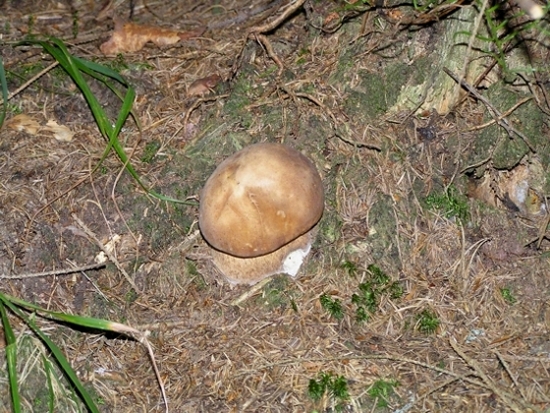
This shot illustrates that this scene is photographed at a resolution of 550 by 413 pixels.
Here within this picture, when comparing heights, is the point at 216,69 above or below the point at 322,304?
above

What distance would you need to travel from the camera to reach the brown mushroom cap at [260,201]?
283 cm

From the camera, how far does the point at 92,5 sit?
4652 mm

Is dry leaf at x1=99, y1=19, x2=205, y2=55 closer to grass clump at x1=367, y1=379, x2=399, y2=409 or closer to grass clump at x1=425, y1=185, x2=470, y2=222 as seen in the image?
grass clump at x1=425, y1=185, x2=470, y2=222

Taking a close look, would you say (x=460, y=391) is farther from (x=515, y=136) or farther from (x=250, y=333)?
(x=515, y=136)

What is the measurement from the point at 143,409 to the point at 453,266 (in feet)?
5.48

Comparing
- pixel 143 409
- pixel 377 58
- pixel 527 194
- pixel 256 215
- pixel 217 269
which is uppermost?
pixel 377 58

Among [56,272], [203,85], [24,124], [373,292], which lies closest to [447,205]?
[373,292]

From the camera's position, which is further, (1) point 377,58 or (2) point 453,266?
(1) point 377,58

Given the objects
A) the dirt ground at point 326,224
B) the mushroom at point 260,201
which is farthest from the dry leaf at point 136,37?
the mushroom at point 260,201

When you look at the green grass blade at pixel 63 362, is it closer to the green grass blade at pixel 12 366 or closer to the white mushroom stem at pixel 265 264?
the green grass blade at pixel 12 366

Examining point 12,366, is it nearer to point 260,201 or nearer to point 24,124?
point 260,201

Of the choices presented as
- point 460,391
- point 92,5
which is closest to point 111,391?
point 460,391

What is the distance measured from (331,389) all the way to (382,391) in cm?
22

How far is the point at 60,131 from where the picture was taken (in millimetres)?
3559
